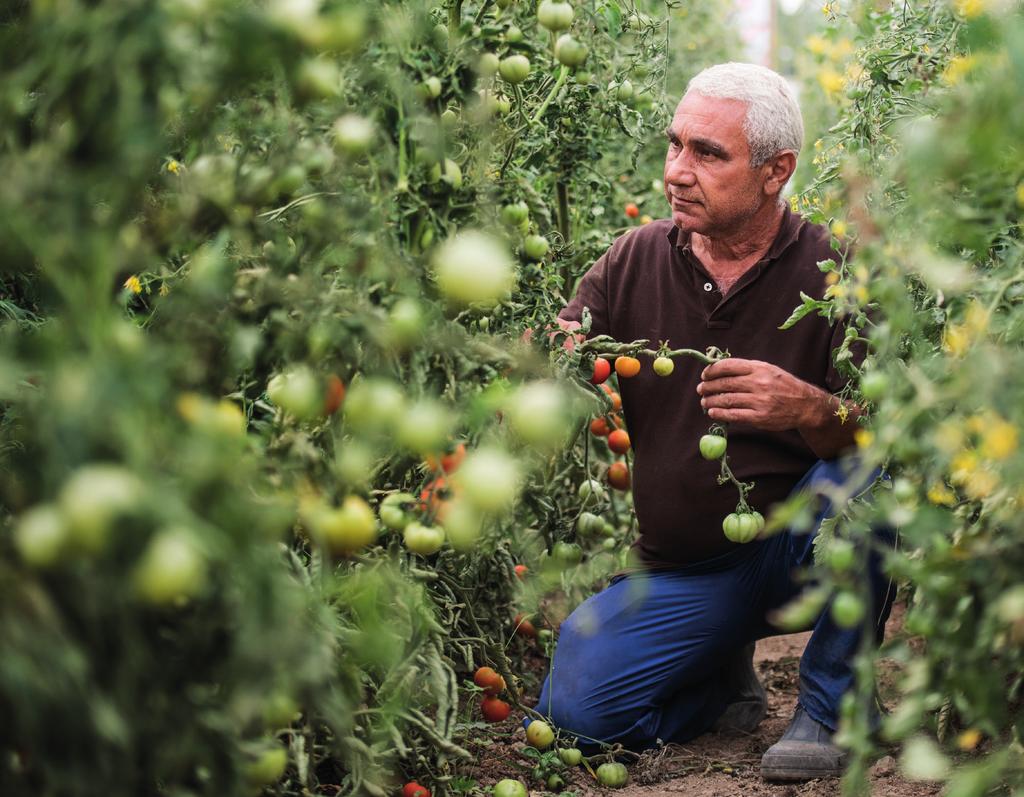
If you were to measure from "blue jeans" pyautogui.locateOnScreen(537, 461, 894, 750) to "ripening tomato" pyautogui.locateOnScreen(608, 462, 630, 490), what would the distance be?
0.22 metres

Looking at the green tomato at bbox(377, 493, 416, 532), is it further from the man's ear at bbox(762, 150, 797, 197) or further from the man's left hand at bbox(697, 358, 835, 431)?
the man's ear at bbox(762, 150, 797, 197)

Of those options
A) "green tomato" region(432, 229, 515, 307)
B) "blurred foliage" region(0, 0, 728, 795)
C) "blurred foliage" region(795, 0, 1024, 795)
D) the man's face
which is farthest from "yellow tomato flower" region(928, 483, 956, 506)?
the man's face

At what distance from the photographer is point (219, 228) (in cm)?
124

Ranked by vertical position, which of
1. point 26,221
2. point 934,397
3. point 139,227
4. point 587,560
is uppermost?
point 26,221

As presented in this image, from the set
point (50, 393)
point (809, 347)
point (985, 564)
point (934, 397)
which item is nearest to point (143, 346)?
point (50, 393)

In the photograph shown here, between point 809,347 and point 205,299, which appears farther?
point 809,347

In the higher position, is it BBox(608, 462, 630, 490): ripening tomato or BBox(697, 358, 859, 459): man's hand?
BBox(697, 358, 859, 459): man's hand

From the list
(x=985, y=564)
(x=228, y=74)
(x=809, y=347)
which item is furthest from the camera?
(x=809, y=347)

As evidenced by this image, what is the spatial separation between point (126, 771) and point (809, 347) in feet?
6.02

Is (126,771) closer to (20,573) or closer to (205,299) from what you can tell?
(20,573)

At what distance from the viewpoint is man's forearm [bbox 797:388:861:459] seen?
7.25 feet

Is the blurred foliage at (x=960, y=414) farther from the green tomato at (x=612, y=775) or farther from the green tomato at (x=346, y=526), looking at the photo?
the green tomato at (x=612, y=775)

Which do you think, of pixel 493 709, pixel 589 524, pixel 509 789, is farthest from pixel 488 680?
pixel 589 524

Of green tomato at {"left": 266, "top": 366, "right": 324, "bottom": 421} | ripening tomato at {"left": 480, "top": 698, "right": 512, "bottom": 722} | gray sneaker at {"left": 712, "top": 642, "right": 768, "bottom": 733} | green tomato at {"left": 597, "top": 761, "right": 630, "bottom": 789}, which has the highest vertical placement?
green tomato at {"left": 266, "top": 366, "right": 324, "bottom": 421}
